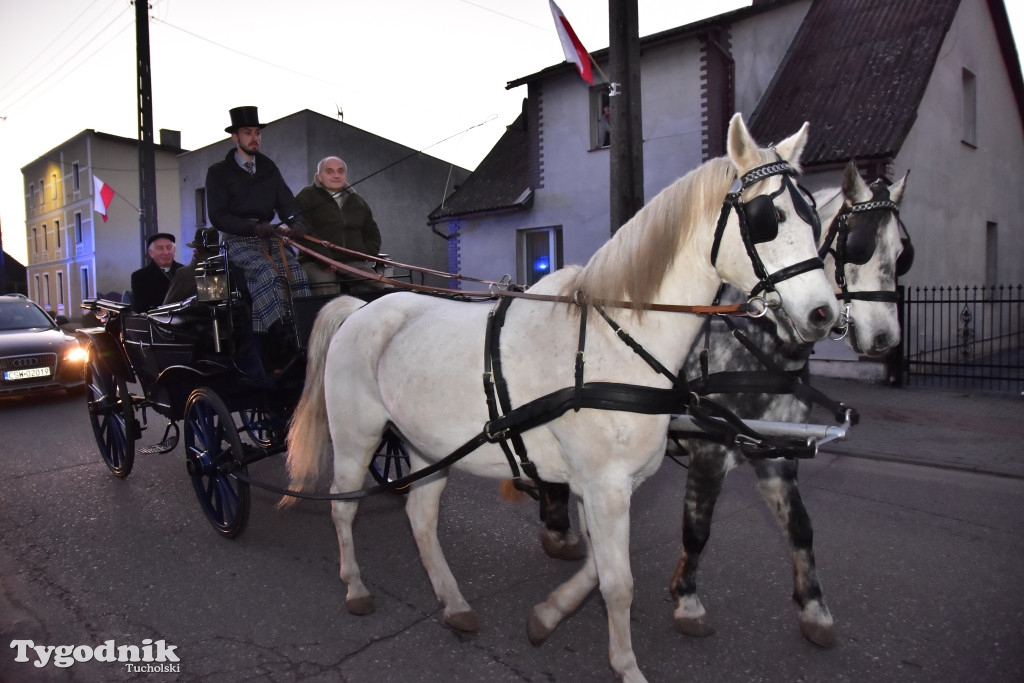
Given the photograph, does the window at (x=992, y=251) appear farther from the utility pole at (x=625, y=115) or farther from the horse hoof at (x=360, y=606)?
the horse hoof at (x=360, y=606)

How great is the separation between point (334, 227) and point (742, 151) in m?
3.67

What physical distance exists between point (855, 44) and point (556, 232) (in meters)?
6.56

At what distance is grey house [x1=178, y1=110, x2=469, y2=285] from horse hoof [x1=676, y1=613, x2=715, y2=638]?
1647cm

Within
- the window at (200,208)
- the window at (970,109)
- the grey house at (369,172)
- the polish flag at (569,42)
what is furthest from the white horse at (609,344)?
the window at (200,208)

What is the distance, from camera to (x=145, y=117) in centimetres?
1297

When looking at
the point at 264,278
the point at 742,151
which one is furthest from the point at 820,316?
the point at 264,278

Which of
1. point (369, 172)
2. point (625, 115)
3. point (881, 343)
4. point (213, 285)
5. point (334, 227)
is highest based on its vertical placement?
point (369, 172)

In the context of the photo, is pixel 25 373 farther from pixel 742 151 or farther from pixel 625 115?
pixel 742 151

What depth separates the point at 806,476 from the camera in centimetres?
543

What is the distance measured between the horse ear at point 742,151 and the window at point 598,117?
11.7m

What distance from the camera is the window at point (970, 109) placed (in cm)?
1310

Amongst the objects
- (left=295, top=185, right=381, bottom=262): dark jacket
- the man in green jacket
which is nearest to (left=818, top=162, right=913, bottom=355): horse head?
the man in green jacket

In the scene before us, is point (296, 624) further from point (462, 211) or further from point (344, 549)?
point (462, 211)

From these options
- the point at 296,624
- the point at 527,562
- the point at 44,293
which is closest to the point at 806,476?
the point at 527,562
